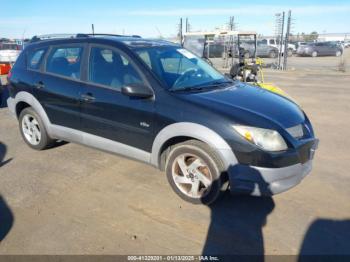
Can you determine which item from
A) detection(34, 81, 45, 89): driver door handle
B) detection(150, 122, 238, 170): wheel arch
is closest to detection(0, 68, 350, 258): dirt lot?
detection(150, 122, 238, 170): wheel arch

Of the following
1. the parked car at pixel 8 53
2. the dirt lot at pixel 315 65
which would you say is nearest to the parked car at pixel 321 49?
the dirt lot at pixel 315 65

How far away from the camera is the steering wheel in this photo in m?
3.96

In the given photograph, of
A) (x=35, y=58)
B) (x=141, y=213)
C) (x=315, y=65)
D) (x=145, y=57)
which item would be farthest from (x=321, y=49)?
(x=141, y=213)

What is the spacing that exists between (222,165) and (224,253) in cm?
86

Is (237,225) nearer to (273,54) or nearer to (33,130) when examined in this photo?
(33,130)

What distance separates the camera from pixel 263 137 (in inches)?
128

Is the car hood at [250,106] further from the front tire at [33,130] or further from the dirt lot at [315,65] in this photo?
the dirt lot at [315,65]

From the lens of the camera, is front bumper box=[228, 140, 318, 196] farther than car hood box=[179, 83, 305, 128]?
No

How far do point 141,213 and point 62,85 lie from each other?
2126 mm

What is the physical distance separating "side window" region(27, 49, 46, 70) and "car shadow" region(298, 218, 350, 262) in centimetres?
418

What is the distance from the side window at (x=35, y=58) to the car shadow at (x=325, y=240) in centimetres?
418

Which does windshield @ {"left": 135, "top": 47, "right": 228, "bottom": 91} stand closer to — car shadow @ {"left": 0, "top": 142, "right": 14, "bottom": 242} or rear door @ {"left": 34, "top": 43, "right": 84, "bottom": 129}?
rear door @ {"left": 34, "top": 43, "right": 84, "bottom": 129}

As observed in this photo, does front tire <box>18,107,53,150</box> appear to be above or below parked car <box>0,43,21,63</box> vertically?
below

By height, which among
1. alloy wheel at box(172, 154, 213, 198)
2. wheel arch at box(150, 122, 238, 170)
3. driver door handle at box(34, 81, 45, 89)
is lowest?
alloy wheel at box(172, 154, 213, 198)
